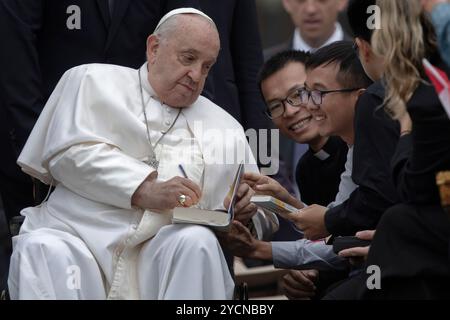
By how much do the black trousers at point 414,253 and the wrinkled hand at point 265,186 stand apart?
112 centimetres

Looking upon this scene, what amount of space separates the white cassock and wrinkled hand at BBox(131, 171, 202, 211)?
47 mm

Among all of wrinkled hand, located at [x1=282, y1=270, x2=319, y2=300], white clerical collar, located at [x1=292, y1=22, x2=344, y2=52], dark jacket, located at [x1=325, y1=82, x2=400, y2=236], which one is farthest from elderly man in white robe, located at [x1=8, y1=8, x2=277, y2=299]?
white clerical collar, located at [x1=292, y1=22, x2=344, y2=52]

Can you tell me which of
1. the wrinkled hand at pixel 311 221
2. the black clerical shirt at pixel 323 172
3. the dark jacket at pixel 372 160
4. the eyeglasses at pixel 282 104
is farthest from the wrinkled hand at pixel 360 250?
the eyeglasses at pixel 282 104

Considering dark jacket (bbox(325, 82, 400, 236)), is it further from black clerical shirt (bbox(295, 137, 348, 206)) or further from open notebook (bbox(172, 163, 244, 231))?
black clerical shirt (bbox(295, 137, 348, 206))

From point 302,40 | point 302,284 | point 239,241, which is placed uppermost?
point 302,40

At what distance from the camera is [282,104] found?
7.45 meters

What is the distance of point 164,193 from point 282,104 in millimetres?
1403

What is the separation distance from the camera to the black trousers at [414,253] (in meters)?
5.36

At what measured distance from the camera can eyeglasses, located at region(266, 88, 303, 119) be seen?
742 cm

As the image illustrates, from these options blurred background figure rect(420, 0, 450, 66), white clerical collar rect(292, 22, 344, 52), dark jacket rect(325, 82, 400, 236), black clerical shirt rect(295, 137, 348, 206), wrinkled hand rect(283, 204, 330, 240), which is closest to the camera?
blurred background figure rect(420, 0, 450, 66)

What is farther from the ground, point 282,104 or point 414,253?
point 282,104

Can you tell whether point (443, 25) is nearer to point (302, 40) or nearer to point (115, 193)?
point (115, 193)

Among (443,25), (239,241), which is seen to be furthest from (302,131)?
(443,25)
